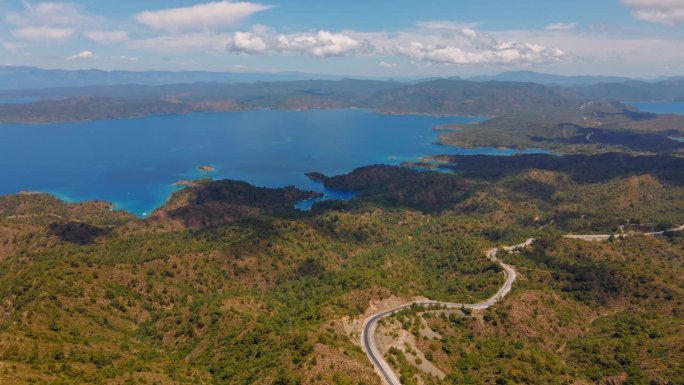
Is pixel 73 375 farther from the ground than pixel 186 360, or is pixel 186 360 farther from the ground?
pixel 73 375

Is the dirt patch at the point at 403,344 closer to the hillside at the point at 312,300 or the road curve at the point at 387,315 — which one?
the road curve at the point at 387,315

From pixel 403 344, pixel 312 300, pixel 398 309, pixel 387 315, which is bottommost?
pixel 312 300

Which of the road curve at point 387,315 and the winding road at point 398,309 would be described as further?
the winding road at point 398,309

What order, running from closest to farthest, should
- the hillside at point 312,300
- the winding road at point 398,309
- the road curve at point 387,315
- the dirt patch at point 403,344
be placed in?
the road curve at point 387,315 < the winding road at point 398,309 < the hillside at point 312,300 < the dirt patch at point 403,344

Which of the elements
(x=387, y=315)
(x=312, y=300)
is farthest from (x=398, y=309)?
(x=312, y=300)

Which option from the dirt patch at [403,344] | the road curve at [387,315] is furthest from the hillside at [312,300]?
the road curve at [387,315]

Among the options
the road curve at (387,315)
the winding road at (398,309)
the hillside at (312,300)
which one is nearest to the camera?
the road curve at (387,315)

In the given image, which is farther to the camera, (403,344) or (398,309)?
(398,309)

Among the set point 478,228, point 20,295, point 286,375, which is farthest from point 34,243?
point 478,228

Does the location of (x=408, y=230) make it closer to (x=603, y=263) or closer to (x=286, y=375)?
(x=603, y=263)

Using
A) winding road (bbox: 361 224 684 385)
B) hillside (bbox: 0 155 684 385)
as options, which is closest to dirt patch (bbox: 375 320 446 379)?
winding road (bbox: 361 224 684 385)

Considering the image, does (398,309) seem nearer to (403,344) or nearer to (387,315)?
(387,315)
